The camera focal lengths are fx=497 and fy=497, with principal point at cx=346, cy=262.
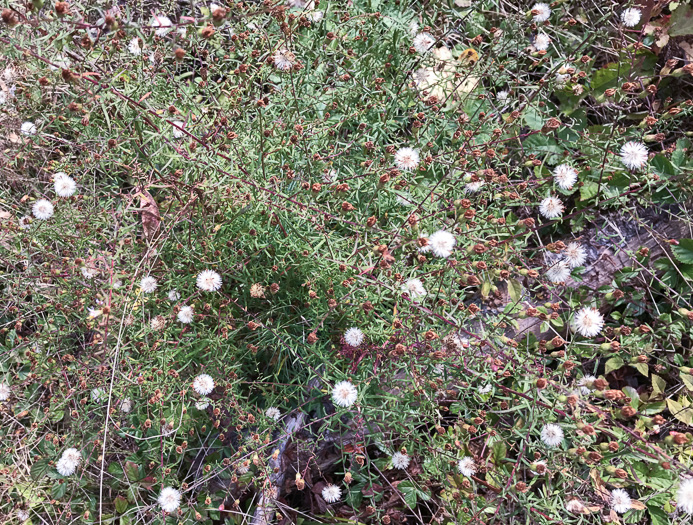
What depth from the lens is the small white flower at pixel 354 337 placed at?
238 centimetres

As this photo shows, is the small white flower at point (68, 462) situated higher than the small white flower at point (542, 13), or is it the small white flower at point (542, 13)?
the small white flower at point (542, 13)

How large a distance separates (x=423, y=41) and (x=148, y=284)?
1.92 meters

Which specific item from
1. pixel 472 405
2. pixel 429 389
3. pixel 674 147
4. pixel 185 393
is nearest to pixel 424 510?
pixel 472 405

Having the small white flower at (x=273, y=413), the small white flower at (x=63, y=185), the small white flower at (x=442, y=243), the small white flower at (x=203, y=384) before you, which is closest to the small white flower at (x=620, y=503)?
the small white flower at (x=442, y=243)

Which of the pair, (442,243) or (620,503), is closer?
(442,243)

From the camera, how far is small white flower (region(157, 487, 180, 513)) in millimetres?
2473

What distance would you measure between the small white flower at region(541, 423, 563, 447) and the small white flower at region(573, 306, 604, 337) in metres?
0.48

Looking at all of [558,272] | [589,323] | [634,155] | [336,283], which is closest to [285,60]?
[336,283]

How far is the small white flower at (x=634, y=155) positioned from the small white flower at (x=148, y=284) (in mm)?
2523

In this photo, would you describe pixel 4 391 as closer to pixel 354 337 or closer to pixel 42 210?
pixel 42 210

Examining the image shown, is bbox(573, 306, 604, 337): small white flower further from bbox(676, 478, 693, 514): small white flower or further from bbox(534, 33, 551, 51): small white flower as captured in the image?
bbox(534, 33, 551, 51): small white flower

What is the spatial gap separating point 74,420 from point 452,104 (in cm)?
290

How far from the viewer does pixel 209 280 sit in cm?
243

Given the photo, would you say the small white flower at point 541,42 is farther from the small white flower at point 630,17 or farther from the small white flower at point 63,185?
the small white flower at point 63,185
